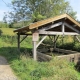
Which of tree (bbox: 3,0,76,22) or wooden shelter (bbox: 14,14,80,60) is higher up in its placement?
tree (bbox: 3,0,76,22)

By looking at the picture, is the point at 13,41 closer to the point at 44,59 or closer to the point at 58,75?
the point at 44,59

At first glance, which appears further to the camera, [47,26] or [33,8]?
[33,8]

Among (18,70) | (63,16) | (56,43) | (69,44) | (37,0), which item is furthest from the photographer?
(37,0)

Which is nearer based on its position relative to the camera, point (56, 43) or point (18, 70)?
point (18, 70)

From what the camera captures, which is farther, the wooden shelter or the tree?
the tree

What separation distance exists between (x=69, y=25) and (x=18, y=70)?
219 inches

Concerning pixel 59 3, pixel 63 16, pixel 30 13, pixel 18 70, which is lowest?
pixel 18 70

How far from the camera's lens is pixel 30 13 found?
33.4 metres

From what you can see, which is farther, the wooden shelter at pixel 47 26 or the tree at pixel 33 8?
the tree at pixel 33 8

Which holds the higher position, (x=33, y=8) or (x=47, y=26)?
(x=33, y=8)

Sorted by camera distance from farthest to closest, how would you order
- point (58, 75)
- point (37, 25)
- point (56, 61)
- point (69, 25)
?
point (69, 25)
point (37, 25)
point (56, 61)
point (58, 75)

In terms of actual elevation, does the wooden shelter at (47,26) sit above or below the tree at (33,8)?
below

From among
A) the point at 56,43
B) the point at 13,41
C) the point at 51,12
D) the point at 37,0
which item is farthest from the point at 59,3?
the point at 56,43

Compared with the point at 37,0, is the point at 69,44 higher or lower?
lower
